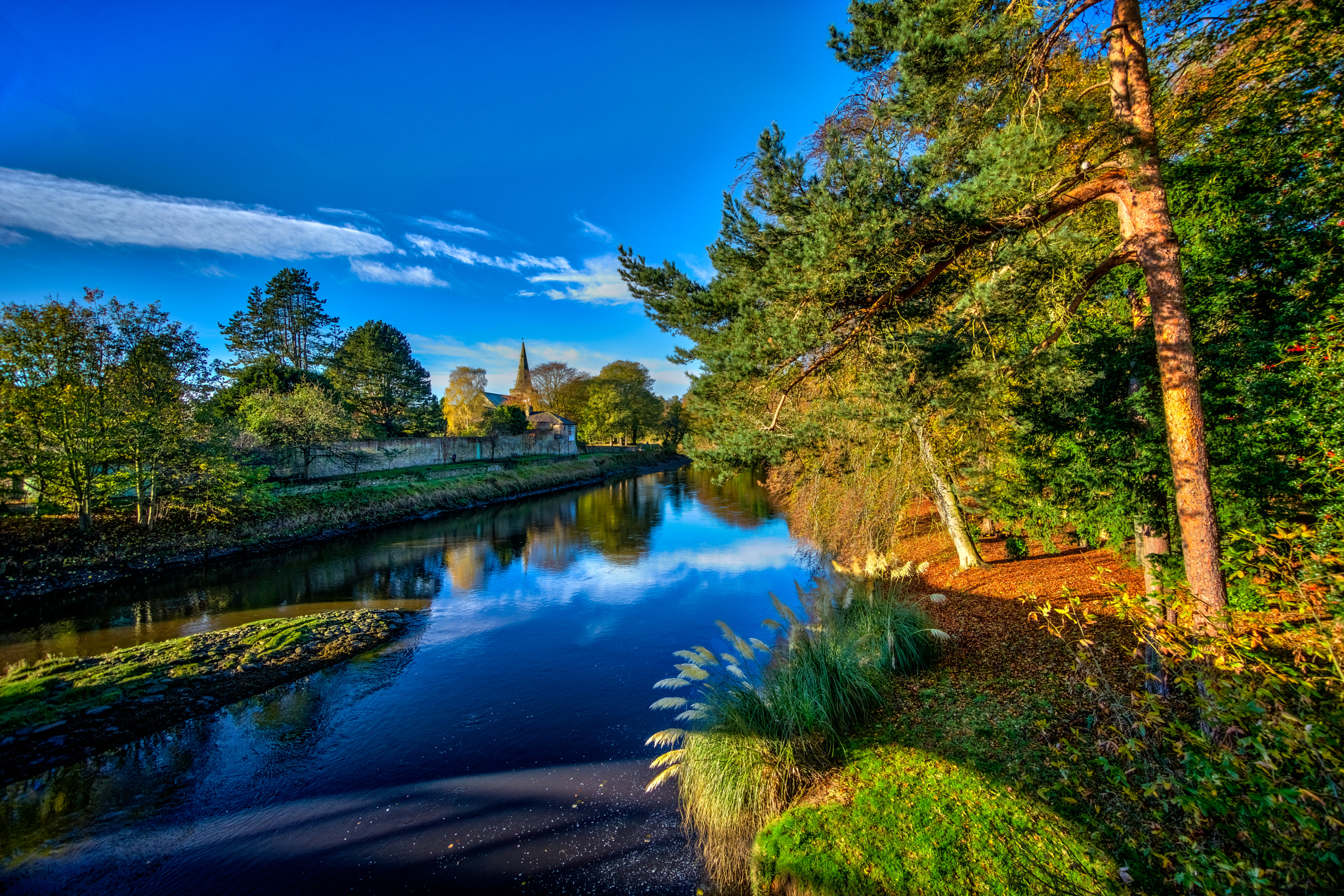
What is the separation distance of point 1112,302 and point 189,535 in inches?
995

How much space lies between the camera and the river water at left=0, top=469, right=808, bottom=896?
193 inches

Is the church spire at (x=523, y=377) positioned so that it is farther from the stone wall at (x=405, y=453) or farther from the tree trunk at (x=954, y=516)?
the tree trunk at (x=954, y=516)

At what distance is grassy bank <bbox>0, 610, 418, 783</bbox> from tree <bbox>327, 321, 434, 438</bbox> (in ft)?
107

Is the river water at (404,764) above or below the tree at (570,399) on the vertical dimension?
below

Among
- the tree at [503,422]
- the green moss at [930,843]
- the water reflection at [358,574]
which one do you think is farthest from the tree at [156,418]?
the tree at [503,422]

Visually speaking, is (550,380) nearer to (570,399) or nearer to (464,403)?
(570,399)

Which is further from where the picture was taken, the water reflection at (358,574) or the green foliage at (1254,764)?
the water reflection at (358,574)

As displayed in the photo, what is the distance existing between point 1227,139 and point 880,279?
4.14 m

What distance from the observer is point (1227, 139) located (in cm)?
557

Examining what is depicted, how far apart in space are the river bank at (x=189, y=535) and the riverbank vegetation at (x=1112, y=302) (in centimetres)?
1932

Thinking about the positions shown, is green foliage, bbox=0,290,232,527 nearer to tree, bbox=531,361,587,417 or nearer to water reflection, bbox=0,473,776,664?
water reflection, bbox=0,473,776,664

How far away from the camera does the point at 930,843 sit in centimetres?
354

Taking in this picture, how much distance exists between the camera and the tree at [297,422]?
2488cm

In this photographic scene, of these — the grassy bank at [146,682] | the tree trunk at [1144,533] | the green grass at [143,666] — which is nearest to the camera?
the tree trunk at [1144,533]
